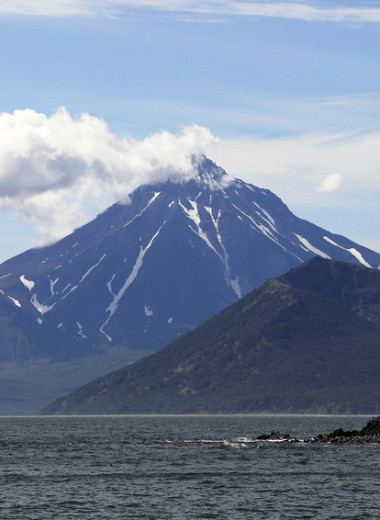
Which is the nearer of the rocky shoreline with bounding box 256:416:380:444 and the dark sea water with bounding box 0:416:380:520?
the dark sea water with bounding box 0:416:380:520

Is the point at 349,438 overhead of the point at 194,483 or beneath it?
overhead

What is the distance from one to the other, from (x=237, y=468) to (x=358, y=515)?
39515 mm

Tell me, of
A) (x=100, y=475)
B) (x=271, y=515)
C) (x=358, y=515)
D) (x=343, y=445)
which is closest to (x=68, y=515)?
(x=271, y=515)

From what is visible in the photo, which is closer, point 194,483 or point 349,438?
point 194,483

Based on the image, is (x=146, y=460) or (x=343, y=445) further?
(x=343, y=445)

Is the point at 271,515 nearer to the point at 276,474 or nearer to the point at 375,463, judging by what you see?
the point at 276,474

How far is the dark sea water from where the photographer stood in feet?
254

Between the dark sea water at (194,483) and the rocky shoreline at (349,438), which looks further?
the rocky shoreline at (349,438)

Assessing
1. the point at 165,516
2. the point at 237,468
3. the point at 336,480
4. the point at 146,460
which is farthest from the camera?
the point at 146,460

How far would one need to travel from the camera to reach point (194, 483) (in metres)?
97.6

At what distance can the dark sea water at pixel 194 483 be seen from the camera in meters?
77.3

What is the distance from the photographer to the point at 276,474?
106 metres

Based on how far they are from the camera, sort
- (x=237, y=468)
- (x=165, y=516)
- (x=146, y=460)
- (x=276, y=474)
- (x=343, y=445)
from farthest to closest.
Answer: (x=343, y=445) → (x=146, y=460) → (x=237, y=468) → (x=276, y=474) → (x=165, y=516)

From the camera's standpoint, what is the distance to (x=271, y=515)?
246 feet
